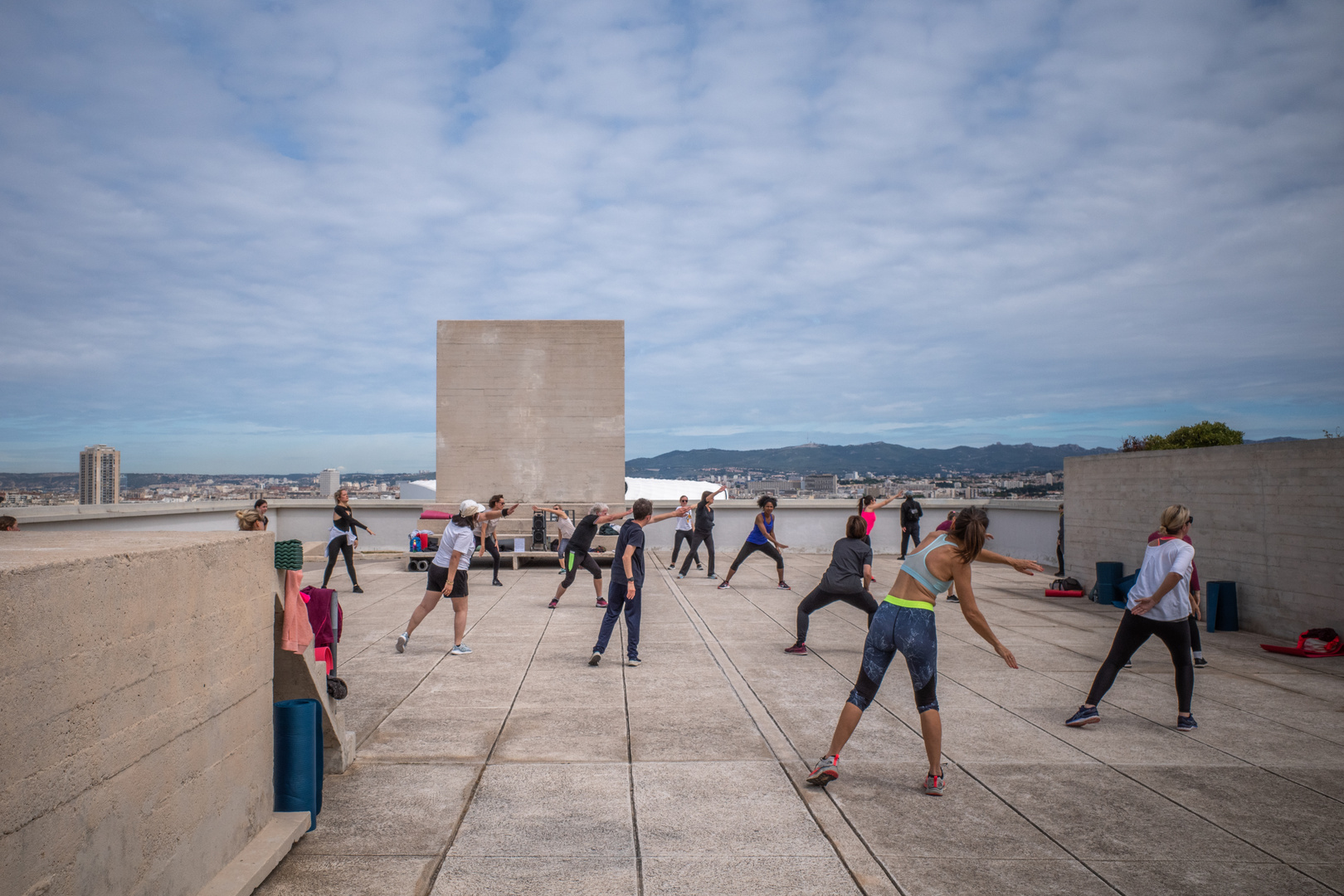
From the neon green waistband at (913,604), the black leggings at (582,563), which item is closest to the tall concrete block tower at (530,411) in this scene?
the black leggings at (582,563)

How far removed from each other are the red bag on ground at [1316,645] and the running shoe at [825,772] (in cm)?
817

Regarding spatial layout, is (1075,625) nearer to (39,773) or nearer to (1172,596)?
(1172,596)

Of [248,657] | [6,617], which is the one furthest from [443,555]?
[6,617]

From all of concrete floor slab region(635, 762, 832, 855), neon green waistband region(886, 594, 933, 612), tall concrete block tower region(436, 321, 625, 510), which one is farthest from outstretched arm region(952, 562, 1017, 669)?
tall concrete block tower region(436, 321, 625, 510)

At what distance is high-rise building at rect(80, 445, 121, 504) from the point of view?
1929cm

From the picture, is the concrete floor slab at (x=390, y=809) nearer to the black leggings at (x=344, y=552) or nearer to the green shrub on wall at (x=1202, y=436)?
the black leggings at (x=344, y=552)

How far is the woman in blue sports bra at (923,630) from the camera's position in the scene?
16.9 feet

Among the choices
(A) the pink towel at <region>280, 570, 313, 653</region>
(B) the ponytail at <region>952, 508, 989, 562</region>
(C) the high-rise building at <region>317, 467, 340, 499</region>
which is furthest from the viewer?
(C) the high-rise building at <region>317, 467, 340, 499</region>

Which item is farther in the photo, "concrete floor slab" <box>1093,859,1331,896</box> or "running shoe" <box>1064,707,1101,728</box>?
"running shoe" <box>1064,707,1101,728</box>

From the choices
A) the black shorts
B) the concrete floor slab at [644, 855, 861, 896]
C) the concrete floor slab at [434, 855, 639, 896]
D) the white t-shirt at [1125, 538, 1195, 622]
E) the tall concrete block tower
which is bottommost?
the concrete floor slab at [644, 855, 861, 896]

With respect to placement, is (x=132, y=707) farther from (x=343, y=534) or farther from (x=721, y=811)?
(x=343, y=534)

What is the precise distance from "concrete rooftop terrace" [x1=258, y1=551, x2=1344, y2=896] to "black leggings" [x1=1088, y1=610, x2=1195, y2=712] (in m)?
0.33

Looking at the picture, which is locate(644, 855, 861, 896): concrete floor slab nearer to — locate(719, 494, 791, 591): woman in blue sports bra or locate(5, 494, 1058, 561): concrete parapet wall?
locate(719, 494, 791, 591): woman in blue sports bra

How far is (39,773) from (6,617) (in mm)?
555
